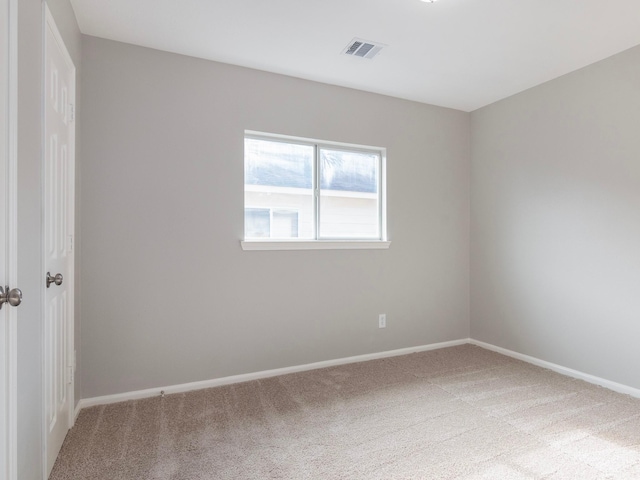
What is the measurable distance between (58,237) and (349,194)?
2316 millimetres

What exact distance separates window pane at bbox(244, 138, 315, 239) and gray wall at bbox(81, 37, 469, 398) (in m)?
0.15

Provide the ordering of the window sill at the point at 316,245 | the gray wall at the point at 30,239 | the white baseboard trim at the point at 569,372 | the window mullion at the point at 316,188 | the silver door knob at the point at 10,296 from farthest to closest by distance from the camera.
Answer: the window mullion at the point at 316,188
the window sill at the point at 316,245
the white baseboard trim at the point at 569,372
the gray wall at the point at 30,239
the silver door knob at the point at 10,296

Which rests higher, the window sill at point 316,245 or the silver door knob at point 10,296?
the window sill at point 316,245

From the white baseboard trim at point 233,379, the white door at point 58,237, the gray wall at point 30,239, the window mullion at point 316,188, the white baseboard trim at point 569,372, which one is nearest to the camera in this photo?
the gray wall at point 30,239

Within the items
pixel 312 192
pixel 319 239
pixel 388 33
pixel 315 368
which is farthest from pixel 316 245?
pixel 388 33

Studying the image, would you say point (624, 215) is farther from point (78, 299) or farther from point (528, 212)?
point (78, 299)

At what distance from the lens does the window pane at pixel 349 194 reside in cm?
334

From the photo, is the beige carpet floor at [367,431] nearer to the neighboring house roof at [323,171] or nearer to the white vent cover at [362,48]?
the neighboring house roof at [323,171]

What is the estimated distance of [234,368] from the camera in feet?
9.45

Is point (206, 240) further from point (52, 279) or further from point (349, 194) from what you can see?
point (349, 194)

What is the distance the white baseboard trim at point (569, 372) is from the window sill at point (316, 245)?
5.20 ft

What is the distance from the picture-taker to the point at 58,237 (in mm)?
1927

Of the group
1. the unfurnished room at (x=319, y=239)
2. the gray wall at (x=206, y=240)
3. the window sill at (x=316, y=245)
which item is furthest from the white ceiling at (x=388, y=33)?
the window sill at (x=316, y=245)

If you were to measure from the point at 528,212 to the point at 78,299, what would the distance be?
3.79 m
